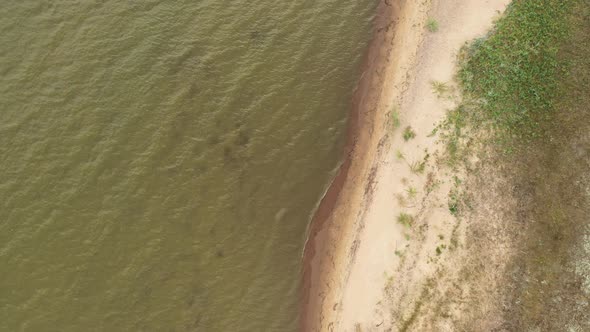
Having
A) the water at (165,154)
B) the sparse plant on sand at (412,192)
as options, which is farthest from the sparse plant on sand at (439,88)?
the sparse plant on sand at (412,192)

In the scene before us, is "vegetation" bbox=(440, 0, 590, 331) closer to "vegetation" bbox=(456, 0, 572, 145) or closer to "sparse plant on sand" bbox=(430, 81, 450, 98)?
"vegetation" bbox=(456, 0, 572, 145)

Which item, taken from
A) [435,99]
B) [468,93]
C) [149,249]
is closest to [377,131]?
[435,99]

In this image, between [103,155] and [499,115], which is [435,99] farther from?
[103,155]

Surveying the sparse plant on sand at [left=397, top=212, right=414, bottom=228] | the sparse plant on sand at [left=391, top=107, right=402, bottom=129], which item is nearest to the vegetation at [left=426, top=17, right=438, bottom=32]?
the sparse plant on sand at [left=391, top=107, right=402, bottom=129]

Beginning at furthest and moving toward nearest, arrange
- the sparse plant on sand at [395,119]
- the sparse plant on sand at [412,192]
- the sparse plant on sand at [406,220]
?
1. the sparse plant on sand at [395,119]
2. the sparse plant on sand at [412,192]
3. the sparse plant on sand at [406,220]

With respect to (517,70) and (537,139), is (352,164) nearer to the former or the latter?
(537,139)

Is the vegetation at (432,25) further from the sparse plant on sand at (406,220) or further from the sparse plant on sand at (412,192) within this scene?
the sparse plant on sand at (406,220)
